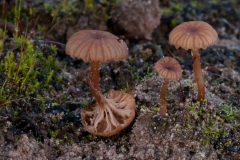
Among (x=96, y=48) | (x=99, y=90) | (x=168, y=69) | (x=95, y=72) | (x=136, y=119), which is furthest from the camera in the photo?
(x=136, y=119)

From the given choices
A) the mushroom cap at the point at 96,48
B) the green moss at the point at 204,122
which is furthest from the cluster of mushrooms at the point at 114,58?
the green moss at the point at 204,122

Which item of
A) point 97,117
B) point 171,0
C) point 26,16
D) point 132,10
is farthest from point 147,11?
point 97,117

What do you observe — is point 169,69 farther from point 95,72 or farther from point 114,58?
point 95,72

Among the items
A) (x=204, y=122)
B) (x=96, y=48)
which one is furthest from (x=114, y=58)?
(x=204, y=122)

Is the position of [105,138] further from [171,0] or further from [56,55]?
[171,0]

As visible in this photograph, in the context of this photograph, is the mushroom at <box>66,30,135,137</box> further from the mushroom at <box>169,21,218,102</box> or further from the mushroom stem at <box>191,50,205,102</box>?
the mushroom stem at <box>191,50,205,102</box>

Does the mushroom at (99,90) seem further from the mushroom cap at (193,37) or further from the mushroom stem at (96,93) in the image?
the mushroom cap at (193,37)
